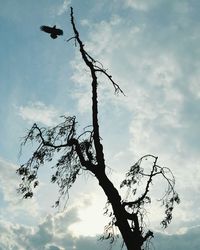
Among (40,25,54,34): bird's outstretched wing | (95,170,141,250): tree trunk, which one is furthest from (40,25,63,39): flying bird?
(95,170,141,250): tree trunk

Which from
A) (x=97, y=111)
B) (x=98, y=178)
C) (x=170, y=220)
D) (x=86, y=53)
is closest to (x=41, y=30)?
(x=86, y=53)

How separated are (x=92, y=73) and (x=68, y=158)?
3.57m

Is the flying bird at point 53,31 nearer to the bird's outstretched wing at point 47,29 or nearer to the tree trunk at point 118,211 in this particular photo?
the bird's outstretched wing at point 47,29

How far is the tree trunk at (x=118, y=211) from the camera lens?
11.1 meters

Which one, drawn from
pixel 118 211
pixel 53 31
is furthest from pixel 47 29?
pixel 118 211

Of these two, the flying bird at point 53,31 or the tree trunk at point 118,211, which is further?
the flying bird at point 53,31

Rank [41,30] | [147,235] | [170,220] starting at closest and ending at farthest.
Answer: [147,235] < [41,30] < [170,220]

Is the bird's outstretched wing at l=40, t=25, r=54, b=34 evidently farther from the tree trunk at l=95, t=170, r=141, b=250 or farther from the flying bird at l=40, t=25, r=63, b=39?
the tree trunk at l=95, t=170, r=141, b=250

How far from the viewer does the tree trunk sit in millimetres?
11094

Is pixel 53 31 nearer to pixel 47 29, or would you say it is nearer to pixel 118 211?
pixel 47 29

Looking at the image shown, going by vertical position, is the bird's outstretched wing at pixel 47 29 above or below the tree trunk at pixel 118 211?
above

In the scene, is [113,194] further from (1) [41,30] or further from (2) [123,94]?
(1) [41,30]

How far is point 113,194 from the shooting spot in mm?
11781

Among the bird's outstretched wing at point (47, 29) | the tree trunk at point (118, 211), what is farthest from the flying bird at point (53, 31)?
the tree trunk at point (118, 211)
